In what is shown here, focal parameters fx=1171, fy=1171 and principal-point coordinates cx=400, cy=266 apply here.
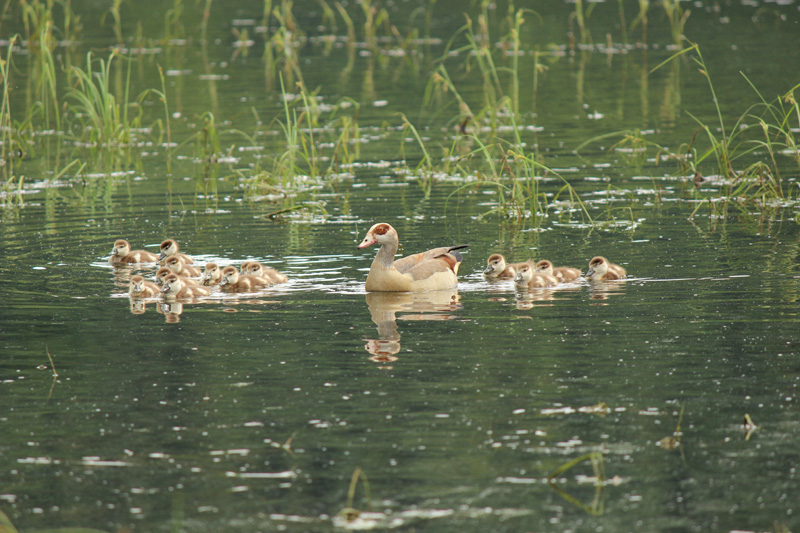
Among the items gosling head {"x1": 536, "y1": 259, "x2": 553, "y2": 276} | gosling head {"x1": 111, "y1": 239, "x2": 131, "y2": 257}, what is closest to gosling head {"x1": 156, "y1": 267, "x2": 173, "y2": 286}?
gosling head {"x1": 111, "y1": 239, "x2": 131, "y2": 257}

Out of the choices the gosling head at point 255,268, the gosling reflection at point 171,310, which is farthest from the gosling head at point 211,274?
the gosling reflection at point 171,310

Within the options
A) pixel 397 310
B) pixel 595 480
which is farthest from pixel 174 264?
pixel 595 480

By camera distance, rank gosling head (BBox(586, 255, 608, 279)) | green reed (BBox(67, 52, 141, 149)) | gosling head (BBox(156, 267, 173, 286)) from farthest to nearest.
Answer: green reed (BBox(67, 52, 141, 149)) < gosling head (BBox(156, 267, 173, 286)) < gosling head (BBox(586, 255, 608, 279))

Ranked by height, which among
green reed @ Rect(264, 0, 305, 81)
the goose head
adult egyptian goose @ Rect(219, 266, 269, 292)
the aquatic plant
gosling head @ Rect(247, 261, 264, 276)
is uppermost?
green reed @ Rect(264, 0, 305, 81)

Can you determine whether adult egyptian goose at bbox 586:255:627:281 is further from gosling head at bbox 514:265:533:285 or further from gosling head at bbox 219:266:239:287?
gosling head at bbox 219:266:239:287

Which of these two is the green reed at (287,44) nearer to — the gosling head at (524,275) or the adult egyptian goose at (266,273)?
the adult egyptian goose at (266,273)

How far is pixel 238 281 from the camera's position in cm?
1381

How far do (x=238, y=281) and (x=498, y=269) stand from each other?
3123 millimetres

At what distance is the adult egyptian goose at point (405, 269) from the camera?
543 inches

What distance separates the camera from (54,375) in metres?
10.5

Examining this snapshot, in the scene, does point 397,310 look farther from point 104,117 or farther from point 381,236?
point 104,117

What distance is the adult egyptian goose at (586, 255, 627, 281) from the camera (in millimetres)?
13609

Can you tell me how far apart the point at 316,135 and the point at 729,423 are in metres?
19.1

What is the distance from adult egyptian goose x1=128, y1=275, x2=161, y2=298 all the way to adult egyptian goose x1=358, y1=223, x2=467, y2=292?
2490 millimetres
